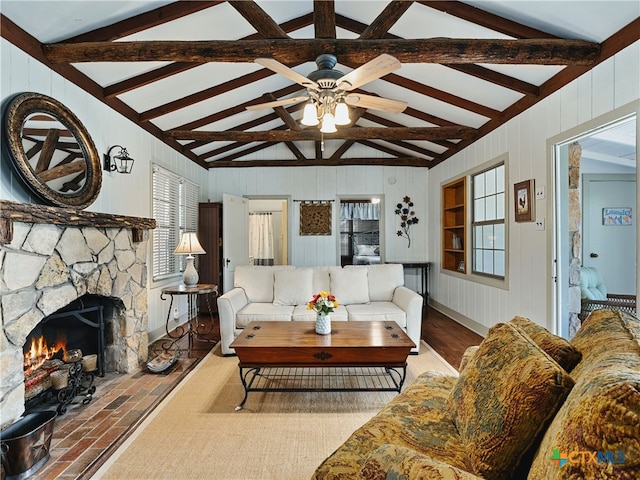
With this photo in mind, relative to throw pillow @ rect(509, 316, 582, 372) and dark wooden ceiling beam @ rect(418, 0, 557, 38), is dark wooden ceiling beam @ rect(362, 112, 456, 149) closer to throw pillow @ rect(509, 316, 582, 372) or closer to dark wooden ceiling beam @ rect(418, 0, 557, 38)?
dark wooden ceiling beam @ rect(418, 0, 557, 38)

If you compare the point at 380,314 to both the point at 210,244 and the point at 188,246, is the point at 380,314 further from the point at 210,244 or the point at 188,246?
the point at 210,244

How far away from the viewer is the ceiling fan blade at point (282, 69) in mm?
2238

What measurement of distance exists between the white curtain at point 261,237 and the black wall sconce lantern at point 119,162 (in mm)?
4891

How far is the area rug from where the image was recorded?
196cm

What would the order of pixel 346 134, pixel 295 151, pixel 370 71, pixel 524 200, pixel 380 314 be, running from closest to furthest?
pixel 370 71, pixel 524 200, pixel 380 314, pixel 346 134, pixel 295 151

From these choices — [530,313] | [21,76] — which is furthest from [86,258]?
[530,313]

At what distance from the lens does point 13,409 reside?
2086 mm

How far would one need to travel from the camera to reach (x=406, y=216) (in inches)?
266

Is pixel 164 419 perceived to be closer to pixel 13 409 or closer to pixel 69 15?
pixel 13 409

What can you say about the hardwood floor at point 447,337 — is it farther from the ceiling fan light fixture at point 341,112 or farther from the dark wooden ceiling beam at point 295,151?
the dark wooden ceiling beam at point 295,151

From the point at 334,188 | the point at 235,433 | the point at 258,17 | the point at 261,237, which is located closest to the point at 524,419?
the point at 235,433

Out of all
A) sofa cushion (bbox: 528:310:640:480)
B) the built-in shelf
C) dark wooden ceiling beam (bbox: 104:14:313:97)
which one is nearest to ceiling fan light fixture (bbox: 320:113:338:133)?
dark wooden ceiling beam (bbox: 104:14:313:97)

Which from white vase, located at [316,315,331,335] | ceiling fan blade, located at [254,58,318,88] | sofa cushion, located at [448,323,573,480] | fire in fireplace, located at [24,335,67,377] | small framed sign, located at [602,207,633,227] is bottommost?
fire in fireplace, located at [24,335,67,377]

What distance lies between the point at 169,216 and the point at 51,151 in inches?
89.8
